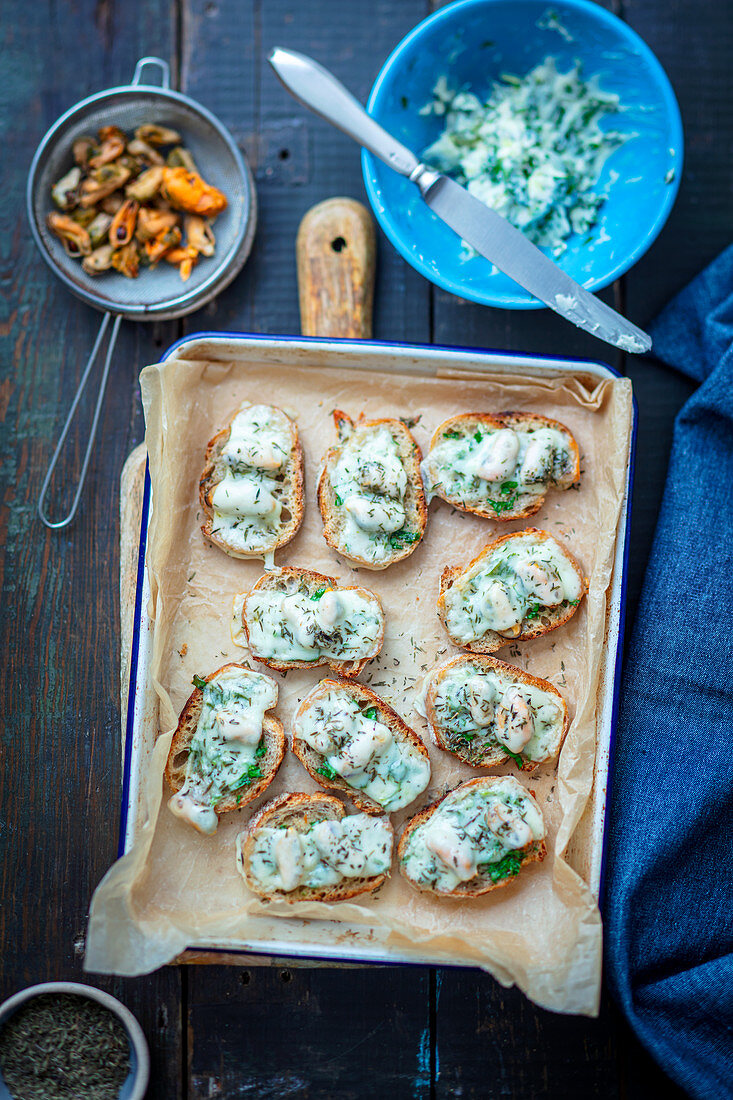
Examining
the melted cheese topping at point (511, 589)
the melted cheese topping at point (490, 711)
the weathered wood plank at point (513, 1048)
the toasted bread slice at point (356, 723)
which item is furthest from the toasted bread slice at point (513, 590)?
the weathered wood plank at point (513, 1048)

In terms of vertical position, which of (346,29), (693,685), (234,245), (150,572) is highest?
(346,29)

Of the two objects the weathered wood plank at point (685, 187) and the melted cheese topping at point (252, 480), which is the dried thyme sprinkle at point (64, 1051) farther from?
the weathered wood plank at point (685, 187)

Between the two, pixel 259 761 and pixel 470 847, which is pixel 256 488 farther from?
pixel 470 847

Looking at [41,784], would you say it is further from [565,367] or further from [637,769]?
[565,367]

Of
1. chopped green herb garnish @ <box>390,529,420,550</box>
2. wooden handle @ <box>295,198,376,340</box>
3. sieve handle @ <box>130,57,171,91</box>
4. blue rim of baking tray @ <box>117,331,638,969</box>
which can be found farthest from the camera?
sieve handle @ <box>130,57,171,91</box>

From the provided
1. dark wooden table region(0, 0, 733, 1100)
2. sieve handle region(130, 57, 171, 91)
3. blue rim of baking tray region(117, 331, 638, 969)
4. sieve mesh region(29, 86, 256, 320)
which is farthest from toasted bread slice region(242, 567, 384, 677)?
sieve handle region(130, 57, 171, 91)

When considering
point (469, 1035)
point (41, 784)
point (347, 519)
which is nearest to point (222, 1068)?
point (469, 1035)

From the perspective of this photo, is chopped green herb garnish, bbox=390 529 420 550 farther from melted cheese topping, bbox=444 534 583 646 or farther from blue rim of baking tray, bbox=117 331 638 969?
blue rim of baking tray, bbox=117 331 638 969
